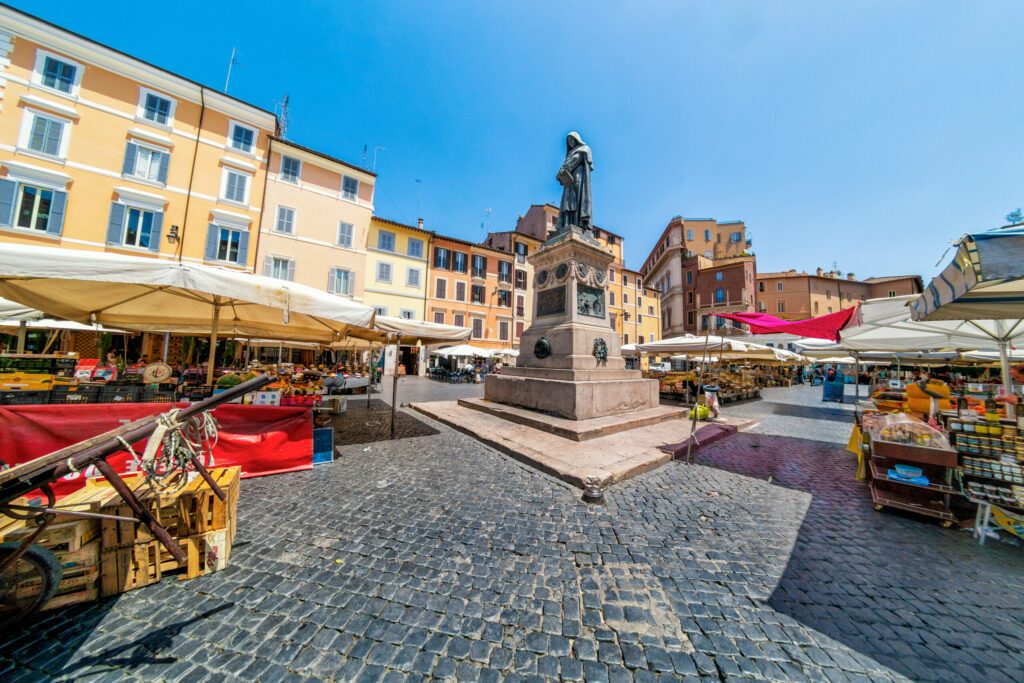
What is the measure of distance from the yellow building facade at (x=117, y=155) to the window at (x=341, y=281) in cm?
389

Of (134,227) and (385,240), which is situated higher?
(385,240)

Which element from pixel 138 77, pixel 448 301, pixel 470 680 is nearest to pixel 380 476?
pixel 470 680

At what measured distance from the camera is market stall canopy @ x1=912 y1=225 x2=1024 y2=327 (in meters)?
2.34

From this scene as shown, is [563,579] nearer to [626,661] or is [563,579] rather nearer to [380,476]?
[626,661]

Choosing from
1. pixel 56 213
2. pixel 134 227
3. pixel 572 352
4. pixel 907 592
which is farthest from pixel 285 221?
pixel 907 592

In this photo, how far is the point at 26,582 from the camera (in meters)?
1.95

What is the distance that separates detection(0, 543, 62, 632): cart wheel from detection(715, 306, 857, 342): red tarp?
8.01 meters

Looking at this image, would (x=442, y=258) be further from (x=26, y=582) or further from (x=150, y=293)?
(x=26, y=582)

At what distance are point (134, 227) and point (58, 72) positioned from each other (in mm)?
6971

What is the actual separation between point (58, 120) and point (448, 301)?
20.1 meters

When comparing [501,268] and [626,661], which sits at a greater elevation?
[501,268]

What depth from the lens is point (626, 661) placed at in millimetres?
1824

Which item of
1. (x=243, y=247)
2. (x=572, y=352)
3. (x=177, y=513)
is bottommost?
(x=177, y=513)

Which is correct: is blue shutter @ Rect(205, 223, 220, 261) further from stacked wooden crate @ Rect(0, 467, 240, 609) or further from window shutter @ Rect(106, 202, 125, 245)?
stacked wooden crate @ Rect(0, 467, 240, 609)
